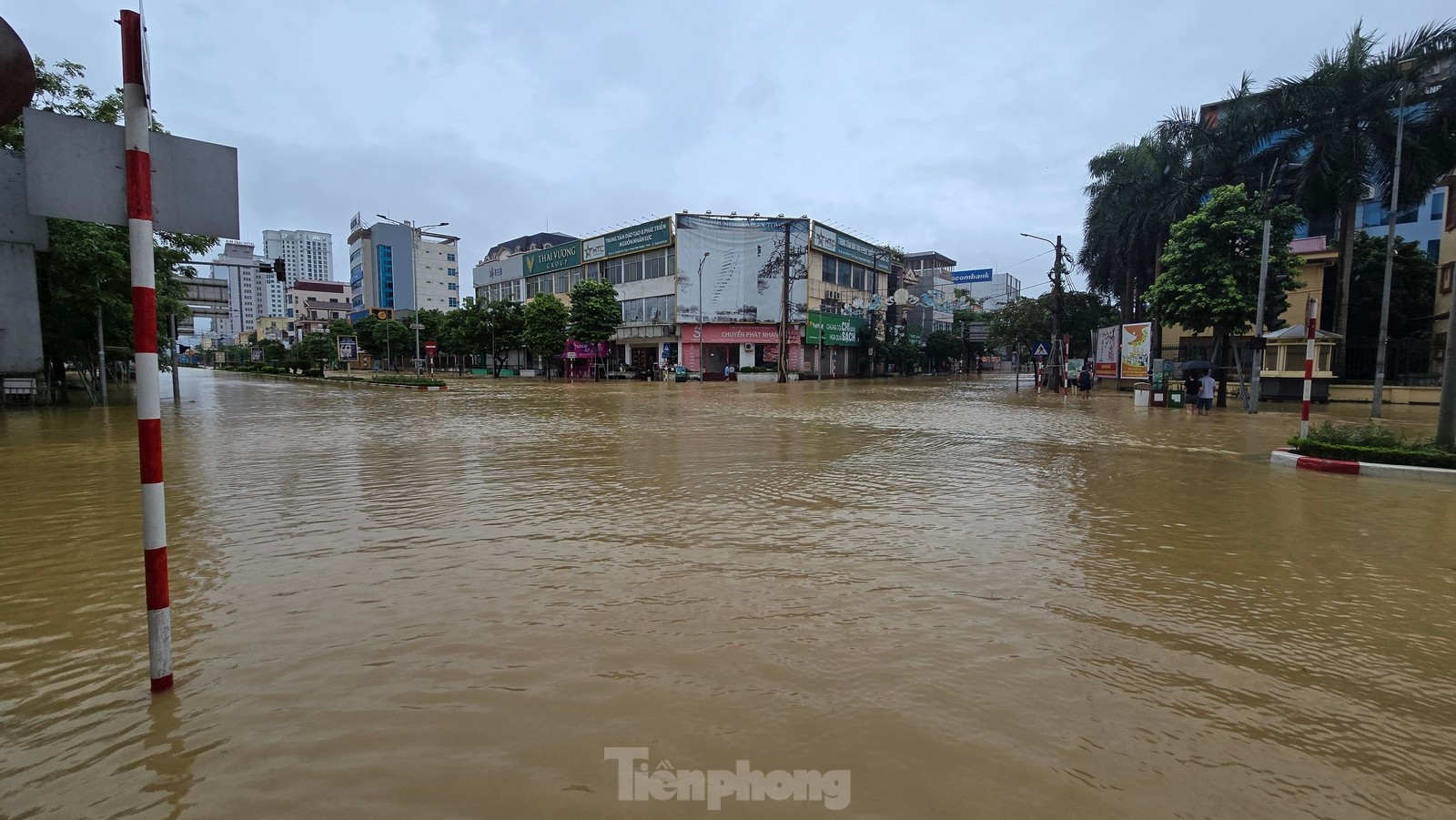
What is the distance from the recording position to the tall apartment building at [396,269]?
10331 cm

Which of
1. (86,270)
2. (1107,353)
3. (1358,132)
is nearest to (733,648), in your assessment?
(86,270)

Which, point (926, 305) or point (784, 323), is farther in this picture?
point (926, 305)

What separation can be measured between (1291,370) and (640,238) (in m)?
42.2

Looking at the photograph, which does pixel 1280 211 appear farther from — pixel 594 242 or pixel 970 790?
pixel 594 242

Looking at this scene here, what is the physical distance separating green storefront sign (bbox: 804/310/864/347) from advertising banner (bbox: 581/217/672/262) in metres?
13.4

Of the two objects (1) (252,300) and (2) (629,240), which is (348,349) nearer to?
(2) (629,240)

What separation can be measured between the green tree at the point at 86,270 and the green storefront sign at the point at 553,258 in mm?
38801

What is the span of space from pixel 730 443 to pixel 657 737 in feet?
33.1

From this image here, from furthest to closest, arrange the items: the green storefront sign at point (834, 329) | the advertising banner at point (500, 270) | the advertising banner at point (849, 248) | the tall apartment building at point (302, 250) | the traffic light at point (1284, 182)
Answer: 1. the tall apartment building at point (302, 250)
2. the advertising banner at point (500, 270)
3. the advertising banner at point (849, 248)
4. the green storefront sign at point (834, 329)
5. the traffic light at point (1284, 182)

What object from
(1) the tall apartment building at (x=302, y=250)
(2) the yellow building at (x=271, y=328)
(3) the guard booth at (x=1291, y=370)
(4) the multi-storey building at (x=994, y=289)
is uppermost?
(1) the tall apartment building at (x=302, y=250)

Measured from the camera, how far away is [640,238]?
177ft

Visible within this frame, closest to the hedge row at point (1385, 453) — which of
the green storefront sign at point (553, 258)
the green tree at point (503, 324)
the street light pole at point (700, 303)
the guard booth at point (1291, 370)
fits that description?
the guard booth at point (1291, 370)

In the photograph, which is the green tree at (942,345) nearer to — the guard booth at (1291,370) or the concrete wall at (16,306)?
the guard booth at (1291,370)

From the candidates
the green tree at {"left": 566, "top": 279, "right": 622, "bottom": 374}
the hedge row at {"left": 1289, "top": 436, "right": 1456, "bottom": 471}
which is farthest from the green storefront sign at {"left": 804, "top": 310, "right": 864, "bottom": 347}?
the hedge row at {"left": 1289, "top": 436, "right": 1456, "bottom": 471}
